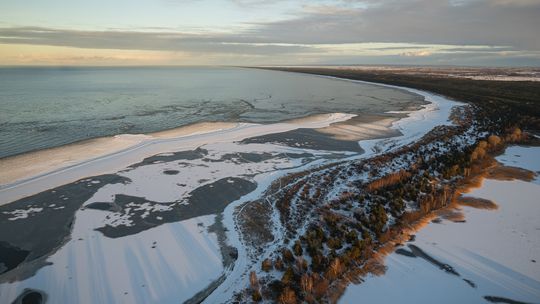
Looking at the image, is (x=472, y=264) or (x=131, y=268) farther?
(x=472, y=264)

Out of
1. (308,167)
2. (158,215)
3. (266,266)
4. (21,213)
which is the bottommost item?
(21,213)

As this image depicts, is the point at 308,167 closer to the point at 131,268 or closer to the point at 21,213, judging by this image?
the point at 131,268

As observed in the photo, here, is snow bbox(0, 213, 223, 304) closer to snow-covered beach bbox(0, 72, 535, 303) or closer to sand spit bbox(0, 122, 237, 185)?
snow-covered beach bbox(0, 72, 535, 303)

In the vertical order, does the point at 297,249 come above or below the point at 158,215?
above

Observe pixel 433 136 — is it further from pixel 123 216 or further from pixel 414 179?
pixel 123 216

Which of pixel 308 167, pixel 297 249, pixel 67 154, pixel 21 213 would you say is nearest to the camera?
pixel 297 249

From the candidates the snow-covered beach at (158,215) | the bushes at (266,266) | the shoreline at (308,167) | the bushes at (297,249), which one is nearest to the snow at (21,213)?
the snow-covered beach at (158,215)

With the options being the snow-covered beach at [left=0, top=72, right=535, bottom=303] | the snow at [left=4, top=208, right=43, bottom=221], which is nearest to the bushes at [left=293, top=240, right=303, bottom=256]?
the snow-covered beach at [left=0, top=72, right=535, bottom=303]

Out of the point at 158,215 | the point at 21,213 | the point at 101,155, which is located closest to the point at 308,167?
the point at 158,215

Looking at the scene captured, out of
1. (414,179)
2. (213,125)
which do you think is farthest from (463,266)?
(213,125)
